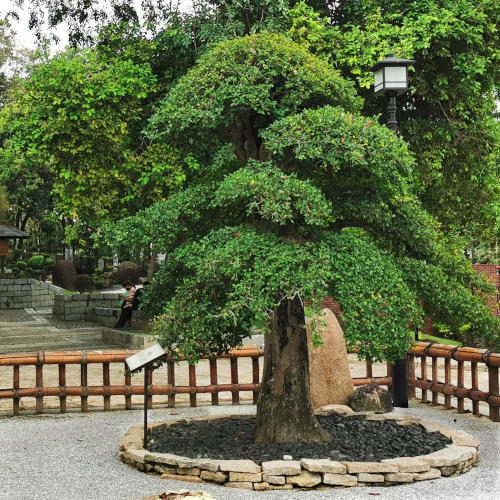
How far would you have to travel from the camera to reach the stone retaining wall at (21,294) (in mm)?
29594

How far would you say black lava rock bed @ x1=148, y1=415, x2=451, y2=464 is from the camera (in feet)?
21.6

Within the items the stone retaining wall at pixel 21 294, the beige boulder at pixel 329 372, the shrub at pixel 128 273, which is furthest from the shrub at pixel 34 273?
the beige boulder at pixel 329 372

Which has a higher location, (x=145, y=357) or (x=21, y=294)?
(x=145, y=357)

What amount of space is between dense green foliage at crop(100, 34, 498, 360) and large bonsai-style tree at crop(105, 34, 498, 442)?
0.05 feet

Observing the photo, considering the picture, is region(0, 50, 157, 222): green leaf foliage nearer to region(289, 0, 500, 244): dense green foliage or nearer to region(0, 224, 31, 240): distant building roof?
region(289, 0, 500, 244): dense green foliage

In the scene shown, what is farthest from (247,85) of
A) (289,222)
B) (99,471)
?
(99,471)

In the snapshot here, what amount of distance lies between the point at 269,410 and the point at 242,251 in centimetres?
191

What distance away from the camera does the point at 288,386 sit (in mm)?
7031

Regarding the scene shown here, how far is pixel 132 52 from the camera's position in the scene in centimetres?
1552

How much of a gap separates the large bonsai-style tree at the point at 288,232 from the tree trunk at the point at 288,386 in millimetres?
11

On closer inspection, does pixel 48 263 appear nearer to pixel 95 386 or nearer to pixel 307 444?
pixel 95 386

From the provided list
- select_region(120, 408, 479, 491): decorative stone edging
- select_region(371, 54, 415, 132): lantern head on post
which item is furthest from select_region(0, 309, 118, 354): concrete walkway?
select_region(120, 408, 479, 491): decorative stone edging

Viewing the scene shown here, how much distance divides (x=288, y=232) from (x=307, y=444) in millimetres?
2078

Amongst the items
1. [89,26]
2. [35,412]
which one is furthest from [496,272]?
[35,412]
